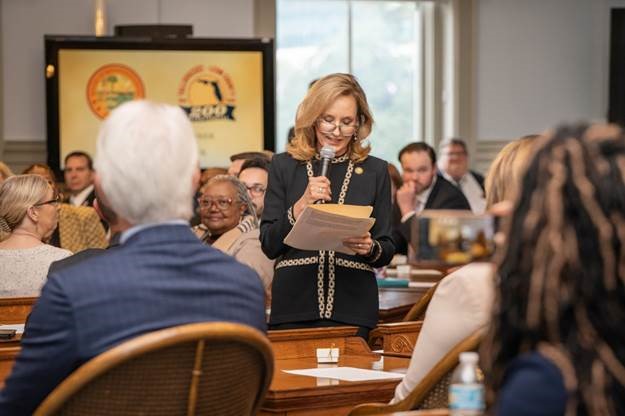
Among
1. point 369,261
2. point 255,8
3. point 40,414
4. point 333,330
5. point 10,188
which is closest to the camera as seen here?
point 40,414

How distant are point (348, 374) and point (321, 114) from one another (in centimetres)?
123

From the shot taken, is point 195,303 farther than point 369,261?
No

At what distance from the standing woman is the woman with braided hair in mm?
2377

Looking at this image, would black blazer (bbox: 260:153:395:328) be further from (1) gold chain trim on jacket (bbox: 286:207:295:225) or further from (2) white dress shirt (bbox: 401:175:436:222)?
(2) white dress shirt (bbox: 401:175:436:222)

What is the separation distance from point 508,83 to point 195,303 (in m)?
10.2

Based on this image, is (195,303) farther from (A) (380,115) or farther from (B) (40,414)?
(A) (380,115)

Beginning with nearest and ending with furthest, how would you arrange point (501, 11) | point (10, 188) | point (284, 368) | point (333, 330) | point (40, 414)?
point (40, 414) → point (284, 368) → point (333, 330) → point (10, 188) → point (501, 11)

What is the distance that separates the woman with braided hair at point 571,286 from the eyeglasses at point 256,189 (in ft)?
14.9

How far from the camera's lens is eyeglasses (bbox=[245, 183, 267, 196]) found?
20.7 feet

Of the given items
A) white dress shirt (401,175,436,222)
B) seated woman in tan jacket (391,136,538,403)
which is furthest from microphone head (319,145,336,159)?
white dress shirt (401,175,436,222)

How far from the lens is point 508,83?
1222cm

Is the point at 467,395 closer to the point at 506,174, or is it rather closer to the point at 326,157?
the point at 506,174

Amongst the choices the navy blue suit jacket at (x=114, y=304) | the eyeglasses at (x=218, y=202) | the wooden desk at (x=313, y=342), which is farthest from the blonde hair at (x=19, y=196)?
the navy blue suit jacket at (x=114, y=304)

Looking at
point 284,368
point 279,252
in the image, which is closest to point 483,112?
point 279,252
